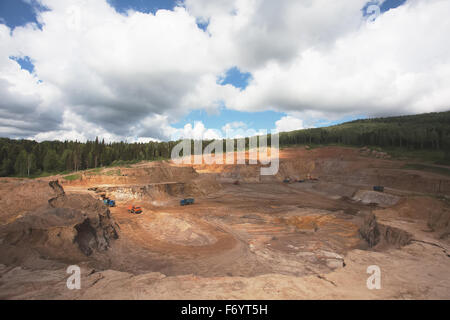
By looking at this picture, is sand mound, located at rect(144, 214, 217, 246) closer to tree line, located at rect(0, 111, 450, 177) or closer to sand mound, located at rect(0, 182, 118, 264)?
sand mound, located at rect(0, 182, 118, 264)

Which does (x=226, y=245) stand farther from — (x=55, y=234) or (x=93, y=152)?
(x=93, y=152)

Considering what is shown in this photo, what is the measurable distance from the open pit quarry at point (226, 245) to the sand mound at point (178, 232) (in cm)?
10

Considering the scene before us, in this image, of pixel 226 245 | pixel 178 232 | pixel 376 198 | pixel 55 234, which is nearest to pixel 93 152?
pixel 178 232

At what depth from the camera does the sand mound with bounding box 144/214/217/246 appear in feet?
56.6

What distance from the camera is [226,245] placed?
16516mm

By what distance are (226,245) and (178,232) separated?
15.9ft

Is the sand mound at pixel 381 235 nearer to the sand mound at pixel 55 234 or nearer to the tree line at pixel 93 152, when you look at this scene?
the sand mound at pixel 55 234

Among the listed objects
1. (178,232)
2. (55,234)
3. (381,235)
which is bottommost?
(178,232)

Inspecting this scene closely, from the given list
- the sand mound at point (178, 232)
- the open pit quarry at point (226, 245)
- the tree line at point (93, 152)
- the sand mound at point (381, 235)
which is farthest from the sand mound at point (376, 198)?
the tree line at point (93, 152)

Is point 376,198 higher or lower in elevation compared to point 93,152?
lower

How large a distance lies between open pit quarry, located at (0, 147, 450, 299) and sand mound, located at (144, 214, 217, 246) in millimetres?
95

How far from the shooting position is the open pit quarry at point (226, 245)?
21.5 ft

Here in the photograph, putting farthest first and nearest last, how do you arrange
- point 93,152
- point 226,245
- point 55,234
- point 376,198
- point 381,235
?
point 93,152, point 376,198, point 226,245, point 381,235, point 55,234
